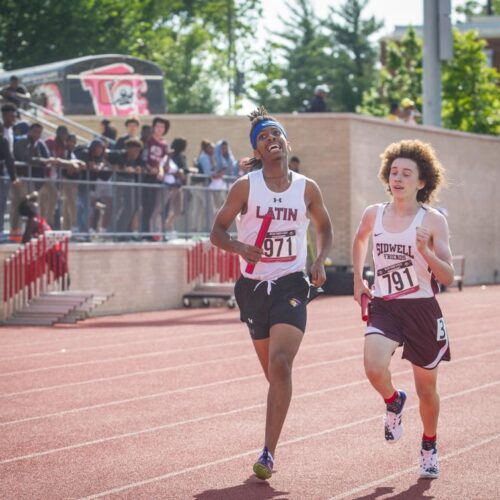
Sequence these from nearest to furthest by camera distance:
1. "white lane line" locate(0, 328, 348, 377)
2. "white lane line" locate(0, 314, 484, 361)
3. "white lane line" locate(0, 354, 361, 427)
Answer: "white lane line" locate(0, 354, 361, 427), "white lane line" locate(0, 328, 348, 377), "white lane line" locate(0, 314, 484, 361)

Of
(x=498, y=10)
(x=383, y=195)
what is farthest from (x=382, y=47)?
(x=383, y=195)

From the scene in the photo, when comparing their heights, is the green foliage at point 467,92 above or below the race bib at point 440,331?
above

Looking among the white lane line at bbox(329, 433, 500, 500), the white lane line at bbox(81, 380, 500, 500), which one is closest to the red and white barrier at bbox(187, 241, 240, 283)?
the white lane line at bbox(81, 380, 500, 500)

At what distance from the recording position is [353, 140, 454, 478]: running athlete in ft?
28.2

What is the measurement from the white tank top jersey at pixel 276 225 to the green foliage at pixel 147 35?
5373 centimetres

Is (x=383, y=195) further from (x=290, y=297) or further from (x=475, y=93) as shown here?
(x=290, y=297)

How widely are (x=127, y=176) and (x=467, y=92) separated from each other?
105 ft

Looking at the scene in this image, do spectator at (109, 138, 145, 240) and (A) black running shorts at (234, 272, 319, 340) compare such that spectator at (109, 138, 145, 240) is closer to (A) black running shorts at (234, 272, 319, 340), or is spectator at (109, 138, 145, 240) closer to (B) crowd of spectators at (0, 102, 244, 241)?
(B) crowd of spectators at (0, 102, 244, 241)

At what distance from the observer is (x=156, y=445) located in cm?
987

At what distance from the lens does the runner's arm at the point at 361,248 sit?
29.0 ft

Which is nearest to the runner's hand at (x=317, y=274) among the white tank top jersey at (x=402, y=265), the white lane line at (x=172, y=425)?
the white tank top jersey at (x=402, y=265)

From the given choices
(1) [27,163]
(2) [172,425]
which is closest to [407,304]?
(2) [172,425]

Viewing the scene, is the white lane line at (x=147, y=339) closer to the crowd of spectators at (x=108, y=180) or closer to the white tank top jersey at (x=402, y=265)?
the crowd of spectators at (x=108, y=180)

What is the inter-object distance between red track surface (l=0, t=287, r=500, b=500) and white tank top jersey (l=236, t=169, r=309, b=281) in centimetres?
124
